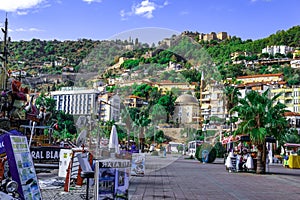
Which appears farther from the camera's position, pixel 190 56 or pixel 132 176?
pixel 132 176

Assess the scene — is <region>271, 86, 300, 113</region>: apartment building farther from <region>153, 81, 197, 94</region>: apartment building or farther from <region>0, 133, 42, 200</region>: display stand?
<region>0, 133, 42, 200</region>: display stand

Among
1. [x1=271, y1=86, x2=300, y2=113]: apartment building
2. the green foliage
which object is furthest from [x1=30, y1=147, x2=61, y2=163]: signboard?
[x1=271, y1=86, x2=300, y2=113]: apartment building

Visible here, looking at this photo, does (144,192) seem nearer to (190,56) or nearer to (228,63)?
(190,56)

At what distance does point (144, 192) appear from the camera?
13.1m

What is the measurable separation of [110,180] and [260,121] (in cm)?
1932

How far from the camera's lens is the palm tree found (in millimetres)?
24984

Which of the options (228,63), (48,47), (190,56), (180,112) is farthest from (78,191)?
(48,47)

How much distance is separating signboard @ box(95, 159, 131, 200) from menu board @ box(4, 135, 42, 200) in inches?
37.5

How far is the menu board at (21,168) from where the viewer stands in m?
6.65

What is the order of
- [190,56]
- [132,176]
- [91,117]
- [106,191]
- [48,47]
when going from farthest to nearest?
1. [48,47]
2. [132,176]
3. [190,56]
4. [91,117]
5. [106,191]

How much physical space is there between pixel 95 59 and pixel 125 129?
1777mm

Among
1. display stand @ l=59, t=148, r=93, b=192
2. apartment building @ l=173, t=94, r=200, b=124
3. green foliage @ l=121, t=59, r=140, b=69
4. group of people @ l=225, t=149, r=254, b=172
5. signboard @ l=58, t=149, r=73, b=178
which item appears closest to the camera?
apartment building @ l=173, t=94, r=200, b=124

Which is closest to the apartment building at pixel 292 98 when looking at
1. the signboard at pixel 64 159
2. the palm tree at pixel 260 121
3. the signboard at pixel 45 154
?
the palm tree at pixel 260 121

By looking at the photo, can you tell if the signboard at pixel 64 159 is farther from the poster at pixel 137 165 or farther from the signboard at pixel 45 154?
the poster at pixel 137 165
